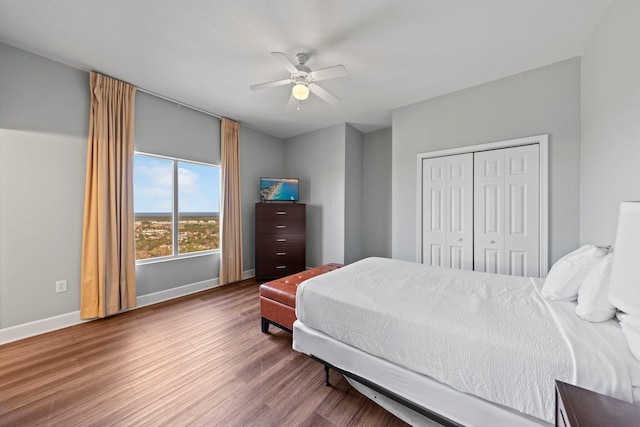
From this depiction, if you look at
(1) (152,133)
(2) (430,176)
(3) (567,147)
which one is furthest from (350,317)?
(1) (152,133)

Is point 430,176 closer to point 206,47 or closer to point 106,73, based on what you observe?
point 206,47

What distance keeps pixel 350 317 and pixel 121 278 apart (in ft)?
9.33

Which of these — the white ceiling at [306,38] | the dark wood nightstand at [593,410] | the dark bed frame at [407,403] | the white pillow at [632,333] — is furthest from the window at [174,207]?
the white pillow at [632,333]

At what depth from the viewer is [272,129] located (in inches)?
175

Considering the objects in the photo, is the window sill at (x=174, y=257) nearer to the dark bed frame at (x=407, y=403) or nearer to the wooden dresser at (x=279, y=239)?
the wooden dresser at (x=279, y=239)

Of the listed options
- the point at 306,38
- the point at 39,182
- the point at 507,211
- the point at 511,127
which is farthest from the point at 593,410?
the point at 39,182

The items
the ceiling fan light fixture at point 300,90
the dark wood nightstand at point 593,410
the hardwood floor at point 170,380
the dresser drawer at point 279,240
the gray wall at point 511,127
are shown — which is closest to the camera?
the dark wood nightstand at point 593,410

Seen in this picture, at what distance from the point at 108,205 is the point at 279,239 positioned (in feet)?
7.66

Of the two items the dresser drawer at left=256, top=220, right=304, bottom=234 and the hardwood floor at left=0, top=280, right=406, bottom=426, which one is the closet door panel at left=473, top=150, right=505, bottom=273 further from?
the dresser drawer at left=256, top=220, right=304, bottom=234

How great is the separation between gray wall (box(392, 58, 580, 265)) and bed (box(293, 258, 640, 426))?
1123mm

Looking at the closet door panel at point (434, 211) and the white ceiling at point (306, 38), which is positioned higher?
the white ceiling at point (306, 38)

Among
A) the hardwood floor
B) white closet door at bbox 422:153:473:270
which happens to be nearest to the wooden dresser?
the hardwood floor

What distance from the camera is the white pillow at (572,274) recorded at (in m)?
1.43

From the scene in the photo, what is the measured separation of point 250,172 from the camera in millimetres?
4391
